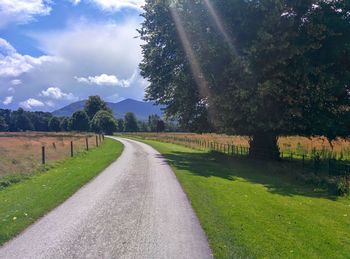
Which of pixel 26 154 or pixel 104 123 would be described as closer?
pixel 26 154

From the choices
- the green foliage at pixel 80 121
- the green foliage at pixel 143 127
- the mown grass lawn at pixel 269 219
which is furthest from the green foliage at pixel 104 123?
the mown grass lawn at pixel 269 219

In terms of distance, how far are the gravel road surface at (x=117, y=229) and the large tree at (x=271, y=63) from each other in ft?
35.9

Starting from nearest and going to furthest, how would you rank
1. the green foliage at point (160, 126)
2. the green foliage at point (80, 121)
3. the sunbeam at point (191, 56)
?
the sunbeam at point (191, 56), the green foliage at point (160, 126), the green foliage at point (80, 121)

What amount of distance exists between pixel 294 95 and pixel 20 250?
18.9 meters

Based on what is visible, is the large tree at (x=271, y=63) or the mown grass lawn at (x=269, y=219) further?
the large tree at (x=271, y=63)

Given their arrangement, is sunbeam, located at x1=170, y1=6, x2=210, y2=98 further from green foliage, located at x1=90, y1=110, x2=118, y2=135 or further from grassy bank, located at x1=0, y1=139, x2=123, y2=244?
green foliage, located at x1=90, y1=110, x2=118, y2=135

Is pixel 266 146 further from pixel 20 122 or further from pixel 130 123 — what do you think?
pixel 20 122

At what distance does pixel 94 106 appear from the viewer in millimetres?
157750

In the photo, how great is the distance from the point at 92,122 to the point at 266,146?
120 meters

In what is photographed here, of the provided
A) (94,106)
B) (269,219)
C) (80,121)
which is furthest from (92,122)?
(269,219)

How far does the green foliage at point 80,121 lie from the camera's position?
513 feet

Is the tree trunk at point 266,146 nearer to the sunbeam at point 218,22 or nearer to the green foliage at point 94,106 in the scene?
the sunbeam at point 218,22

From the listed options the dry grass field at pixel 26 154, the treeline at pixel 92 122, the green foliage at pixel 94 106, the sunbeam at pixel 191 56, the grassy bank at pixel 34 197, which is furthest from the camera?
the green foliage at pixel 94 106

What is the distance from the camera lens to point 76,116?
158 metres
